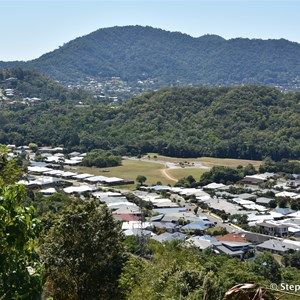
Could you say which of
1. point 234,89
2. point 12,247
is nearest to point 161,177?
point 234,89

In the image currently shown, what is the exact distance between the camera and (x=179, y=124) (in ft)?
224

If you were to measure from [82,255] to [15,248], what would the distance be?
586 cm

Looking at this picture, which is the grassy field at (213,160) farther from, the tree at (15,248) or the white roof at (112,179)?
the tree at (15,248)

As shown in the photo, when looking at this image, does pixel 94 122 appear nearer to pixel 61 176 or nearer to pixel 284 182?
pixel 61 176

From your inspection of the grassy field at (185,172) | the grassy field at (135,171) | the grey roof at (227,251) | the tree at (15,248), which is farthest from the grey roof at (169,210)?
the tree at (15,248)

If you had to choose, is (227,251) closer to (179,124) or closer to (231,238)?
(231,238)

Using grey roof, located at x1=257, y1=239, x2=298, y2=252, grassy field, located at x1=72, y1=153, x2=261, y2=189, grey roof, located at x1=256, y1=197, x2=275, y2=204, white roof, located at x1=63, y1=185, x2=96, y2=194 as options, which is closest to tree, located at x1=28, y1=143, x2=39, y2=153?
grassy field, located at x1=72, y1=153, x2=261, y2=189

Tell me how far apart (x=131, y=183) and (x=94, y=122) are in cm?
2564

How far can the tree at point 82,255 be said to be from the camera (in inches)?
391

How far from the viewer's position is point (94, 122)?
69.2 meters

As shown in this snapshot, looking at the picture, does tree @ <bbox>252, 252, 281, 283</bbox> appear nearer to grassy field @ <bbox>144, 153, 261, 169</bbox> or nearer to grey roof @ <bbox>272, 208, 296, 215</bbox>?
grey roof @ <bbox>272, 208, 296, 215</bbox>

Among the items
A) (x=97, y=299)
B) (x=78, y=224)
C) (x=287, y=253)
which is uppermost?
(x=78, y=224)

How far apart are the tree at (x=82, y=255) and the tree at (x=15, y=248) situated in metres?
5.71

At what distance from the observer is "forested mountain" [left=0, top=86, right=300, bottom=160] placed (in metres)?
58.8
